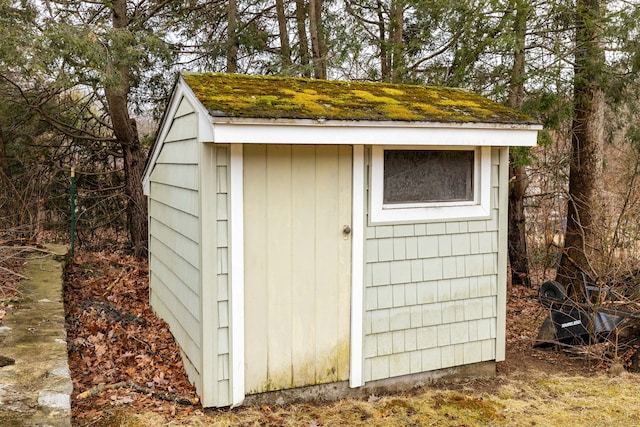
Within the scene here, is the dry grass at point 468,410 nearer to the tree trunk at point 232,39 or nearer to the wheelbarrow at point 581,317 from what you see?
the wheelbarrow at point 581,317

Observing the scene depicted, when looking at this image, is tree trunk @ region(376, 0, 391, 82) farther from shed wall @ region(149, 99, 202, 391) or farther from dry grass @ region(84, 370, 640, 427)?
dry grass @ region(84, 370, 640, 427)

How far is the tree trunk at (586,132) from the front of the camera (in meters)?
7.57

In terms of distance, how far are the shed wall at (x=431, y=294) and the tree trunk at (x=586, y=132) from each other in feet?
9.31

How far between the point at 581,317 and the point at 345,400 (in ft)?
8.95

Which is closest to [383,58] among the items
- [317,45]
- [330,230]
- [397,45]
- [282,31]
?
[317,45]

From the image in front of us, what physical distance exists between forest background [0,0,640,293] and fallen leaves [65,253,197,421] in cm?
148

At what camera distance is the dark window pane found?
4.69 meters

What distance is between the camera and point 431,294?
192 inches

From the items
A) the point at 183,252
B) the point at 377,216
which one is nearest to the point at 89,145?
the point at 183,252

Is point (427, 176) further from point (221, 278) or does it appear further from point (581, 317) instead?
point (581, 317)

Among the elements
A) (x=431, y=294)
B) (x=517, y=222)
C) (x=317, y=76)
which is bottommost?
(x=431, y=294)

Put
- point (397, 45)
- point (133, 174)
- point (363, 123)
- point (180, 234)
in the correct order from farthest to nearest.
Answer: point (133, 174) → point (397, 45) → point (180, 234) → point (363, 123)

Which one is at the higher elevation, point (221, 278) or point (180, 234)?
point (180, 234)

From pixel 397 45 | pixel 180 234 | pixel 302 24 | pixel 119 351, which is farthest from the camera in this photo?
pixel 302 24
